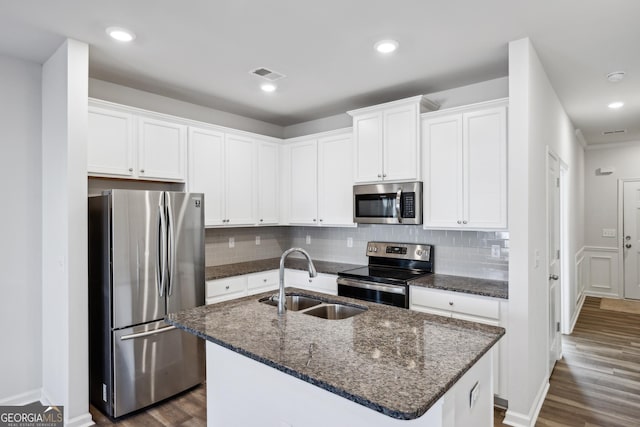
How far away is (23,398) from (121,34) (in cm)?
289

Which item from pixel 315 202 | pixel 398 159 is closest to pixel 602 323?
pixel 398 159

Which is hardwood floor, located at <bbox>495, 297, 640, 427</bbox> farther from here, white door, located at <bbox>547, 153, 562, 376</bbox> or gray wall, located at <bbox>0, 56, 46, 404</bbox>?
gray wall, located at <bbox>0, 56, 46, 404</bbox>

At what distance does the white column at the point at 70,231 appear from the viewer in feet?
8.32

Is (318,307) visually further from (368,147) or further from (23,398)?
(23,398)

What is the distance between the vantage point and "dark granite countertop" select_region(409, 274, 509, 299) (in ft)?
9.05

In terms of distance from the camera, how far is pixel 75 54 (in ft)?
8.32

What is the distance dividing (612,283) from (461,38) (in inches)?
238

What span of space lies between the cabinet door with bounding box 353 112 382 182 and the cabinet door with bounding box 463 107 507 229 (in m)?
0.83

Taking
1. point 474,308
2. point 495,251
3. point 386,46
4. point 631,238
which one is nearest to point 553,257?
point 495,251

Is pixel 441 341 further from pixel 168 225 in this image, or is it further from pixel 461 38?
pixel 168 225

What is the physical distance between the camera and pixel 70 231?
2.54 meters

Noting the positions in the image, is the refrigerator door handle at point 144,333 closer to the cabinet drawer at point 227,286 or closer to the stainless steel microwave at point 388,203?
the cabinet drawer at point 227,286

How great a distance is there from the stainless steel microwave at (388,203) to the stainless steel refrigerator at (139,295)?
166 centimetres

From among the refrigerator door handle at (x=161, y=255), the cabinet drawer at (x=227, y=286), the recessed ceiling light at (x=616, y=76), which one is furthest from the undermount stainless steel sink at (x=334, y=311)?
the recessed ceiling light at (x=616, y=76)
